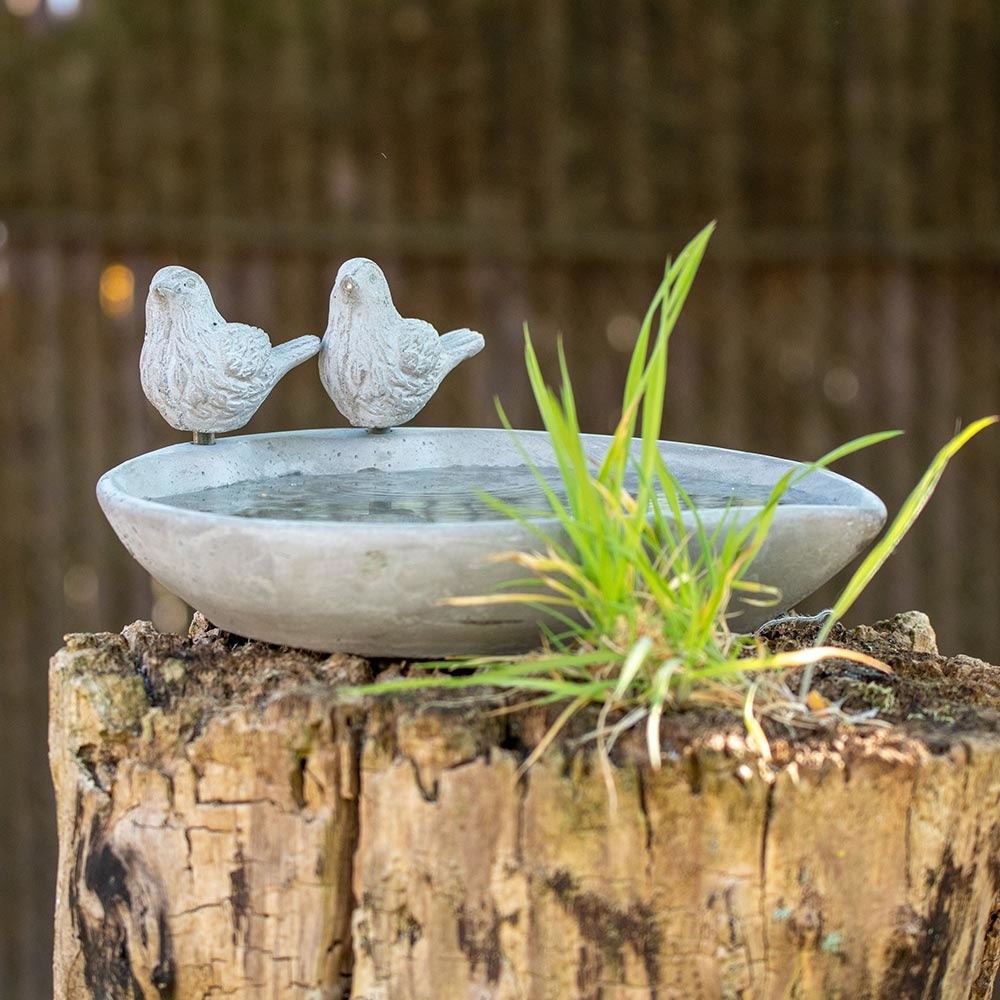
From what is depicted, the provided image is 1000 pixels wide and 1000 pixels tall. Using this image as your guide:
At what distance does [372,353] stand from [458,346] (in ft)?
0.60

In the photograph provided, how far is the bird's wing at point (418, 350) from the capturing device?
2.20 m

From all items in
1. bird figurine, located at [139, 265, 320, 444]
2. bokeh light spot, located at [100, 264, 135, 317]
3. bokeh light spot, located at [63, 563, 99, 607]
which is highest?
bokeh light spot, located at [100, 264, 135, 317]

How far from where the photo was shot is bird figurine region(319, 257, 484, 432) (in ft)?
7.13

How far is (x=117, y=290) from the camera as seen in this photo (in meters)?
4.02

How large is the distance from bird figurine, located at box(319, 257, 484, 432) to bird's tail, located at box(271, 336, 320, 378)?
0.02m

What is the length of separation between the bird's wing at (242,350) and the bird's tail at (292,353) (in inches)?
1.1

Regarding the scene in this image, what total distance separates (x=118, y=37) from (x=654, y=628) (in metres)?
3.06

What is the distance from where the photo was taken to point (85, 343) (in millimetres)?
4027

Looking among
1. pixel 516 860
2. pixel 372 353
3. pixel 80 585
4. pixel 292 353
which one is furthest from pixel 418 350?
pixel 80 585

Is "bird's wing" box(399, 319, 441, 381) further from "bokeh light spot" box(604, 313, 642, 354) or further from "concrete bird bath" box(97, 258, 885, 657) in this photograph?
"bokeh light spot" box(604, 313, 642, 354)

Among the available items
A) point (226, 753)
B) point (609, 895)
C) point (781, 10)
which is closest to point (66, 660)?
point (226, 753)

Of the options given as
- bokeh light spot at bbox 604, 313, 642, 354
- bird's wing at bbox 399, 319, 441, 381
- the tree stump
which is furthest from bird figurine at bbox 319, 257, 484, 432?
bokeh light spot at bbox 604, 313, 642, 354

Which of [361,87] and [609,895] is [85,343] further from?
[609,895]

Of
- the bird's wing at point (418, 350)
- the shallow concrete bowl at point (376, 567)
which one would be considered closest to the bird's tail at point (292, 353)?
the bird's wing at point (418, 350)
